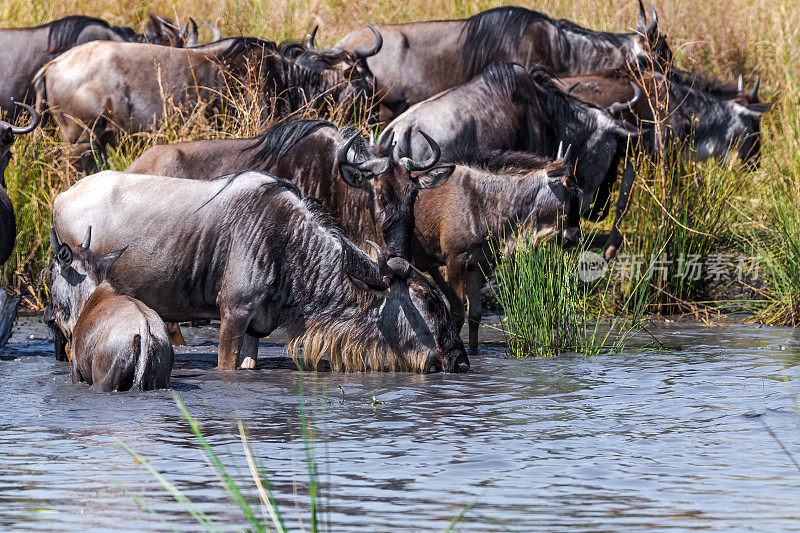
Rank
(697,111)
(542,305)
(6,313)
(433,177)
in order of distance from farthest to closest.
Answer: (697,111) < (433,177) < (6,313) < (542,305)

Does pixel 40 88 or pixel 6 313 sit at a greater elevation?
pixel 40 88

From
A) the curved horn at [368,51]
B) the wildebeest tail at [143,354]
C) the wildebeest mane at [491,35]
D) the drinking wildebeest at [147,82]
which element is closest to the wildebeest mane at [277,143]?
the wildebeest tail at [143,354]

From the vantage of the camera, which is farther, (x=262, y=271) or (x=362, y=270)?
(x=362, y=270)

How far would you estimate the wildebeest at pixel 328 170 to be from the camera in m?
8.57

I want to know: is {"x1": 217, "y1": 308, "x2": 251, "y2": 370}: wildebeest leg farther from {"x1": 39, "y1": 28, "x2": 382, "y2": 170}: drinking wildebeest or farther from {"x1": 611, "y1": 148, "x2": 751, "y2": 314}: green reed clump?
{"x1": 39, "y1": 28, "x2": 382, "y2": 170}: drinking wildebeest


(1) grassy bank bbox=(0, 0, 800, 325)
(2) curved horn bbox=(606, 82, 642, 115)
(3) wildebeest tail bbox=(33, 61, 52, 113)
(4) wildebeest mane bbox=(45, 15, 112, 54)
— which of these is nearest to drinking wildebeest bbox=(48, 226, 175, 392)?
(1) grassy bank bbox=(0, 0, 800, 325)

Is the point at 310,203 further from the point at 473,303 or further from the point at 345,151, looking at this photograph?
the point at 473,303

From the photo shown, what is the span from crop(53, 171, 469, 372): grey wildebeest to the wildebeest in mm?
787

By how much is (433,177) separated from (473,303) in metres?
0.91

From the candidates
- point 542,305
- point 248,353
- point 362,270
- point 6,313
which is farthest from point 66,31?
point 542,305

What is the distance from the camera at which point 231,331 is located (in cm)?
753

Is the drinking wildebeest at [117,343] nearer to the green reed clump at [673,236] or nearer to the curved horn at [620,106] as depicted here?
the green reed clump at [673,236]

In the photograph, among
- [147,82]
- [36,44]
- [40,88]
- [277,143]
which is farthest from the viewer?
[36,44]

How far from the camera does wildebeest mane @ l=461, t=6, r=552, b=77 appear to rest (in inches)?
532
